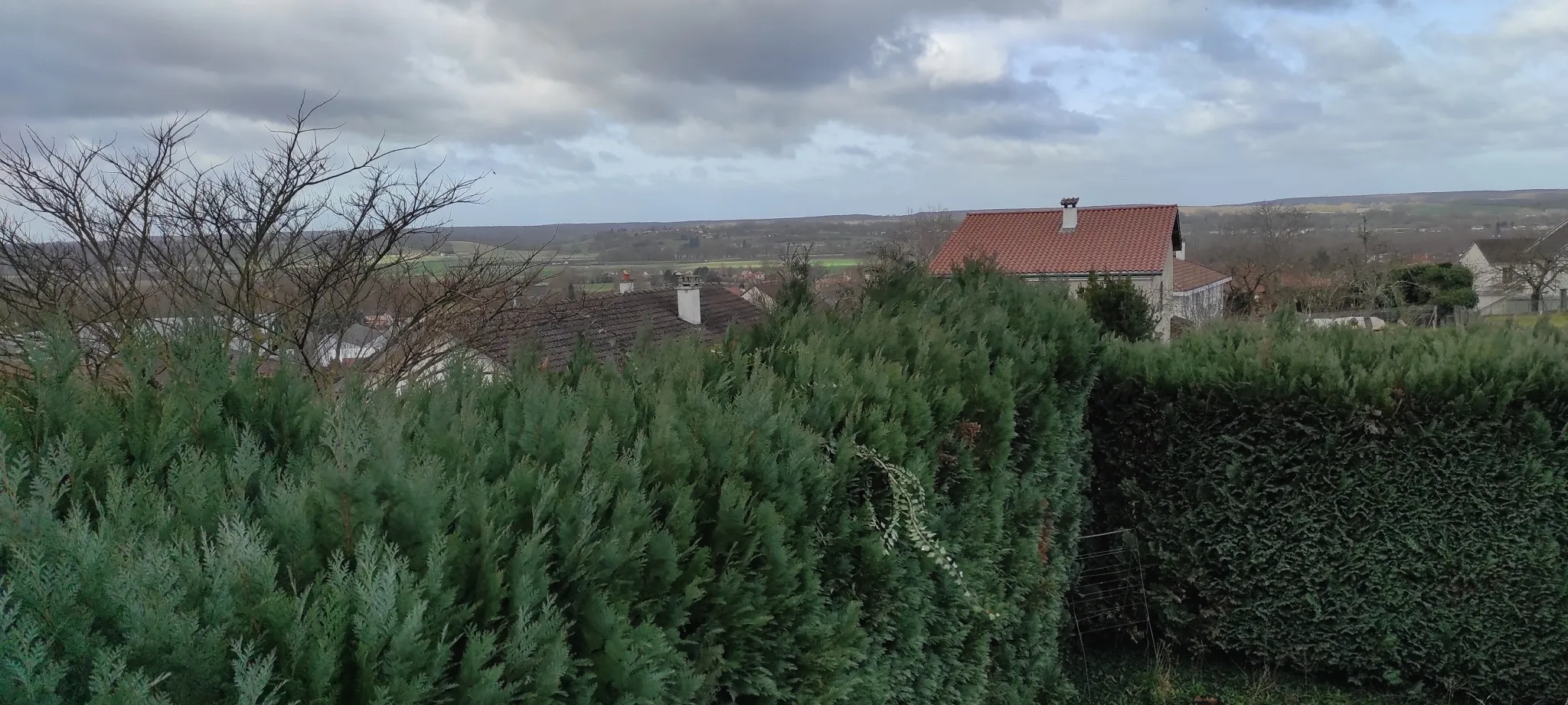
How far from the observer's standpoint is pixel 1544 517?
5.05 metres

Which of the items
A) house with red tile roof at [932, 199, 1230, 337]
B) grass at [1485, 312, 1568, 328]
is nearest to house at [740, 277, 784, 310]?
grass at [1485, 312, 1568, 328]

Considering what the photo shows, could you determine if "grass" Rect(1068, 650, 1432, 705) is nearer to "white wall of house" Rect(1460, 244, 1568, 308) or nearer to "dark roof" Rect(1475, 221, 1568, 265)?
"white wall of house" Rect(1460, 244, 1568, 308)

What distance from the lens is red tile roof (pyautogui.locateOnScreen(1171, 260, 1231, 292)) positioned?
32.1 metres

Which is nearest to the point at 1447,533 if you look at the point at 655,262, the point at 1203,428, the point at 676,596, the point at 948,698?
the point at 1203,428

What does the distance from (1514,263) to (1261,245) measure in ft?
35.6

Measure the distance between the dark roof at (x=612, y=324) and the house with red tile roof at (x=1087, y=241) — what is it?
419 inches

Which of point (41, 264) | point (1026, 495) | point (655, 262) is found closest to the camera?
point (1026, 495)

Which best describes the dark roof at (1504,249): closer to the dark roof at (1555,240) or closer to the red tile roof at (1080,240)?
the dark roof at (1555,240)

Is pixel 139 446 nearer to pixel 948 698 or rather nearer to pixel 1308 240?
pixel 948 698

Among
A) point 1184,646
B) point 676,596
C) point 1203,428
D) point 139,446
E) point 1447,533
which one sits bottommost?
point 1184,646

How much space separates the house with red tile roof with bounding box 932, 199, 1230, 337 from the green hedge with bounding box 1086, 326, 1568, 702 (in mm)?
22280

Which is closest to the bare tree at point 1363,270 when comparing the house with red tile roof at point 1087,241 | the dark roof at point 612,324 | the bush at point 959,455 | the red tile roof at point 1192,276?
the red tile roof at point 1192,276

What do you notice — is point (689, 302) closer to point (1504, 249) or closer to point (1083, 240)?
point (1083, 240)

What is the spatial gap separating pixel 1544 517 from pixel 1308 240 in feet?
123
